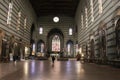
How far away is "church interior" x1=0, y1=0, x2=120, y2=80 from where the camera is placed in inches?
316

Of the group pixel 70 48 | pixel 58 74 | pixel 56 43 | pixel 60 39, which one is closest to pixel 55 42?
pixel 56 43

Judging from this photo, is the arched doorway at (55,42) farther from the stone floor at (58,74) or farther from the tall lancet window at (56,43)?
the stone floor at (58,74)

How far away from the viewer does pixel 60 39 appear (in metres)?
48.6

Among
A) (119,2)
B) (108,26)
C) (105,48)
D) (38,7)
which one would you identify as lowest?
(105,48)

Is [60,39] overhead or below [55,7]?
below

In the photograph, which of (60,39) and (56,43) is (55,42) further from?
(60,39)

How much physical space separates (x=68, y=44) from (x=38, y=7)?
40.1 feet

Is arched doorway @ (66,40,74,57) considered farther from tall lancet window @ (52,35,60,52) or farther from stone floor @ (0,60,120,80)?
stone floor @ (0,60,120,80)

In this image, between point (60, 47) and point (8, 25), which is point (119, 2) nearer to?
point (8, 25)

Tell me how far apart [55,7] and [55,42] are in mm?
12075

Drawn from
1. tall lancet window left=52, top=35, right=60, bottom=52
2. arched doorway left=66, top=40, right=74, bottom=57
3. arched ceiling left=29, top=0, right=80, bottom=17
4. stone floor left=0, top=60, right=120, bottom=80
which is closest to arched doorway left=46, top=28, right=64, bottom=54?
tall lancet window left=52, top=35, right=60, bottom=52

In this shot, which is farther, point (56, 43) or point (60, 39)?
point (60, 39)

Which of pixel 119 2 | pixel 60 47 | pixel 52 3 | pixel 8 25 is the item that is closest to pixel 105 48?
pixel 119 2

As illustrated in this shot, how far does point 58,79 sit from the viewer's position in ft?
16.4
